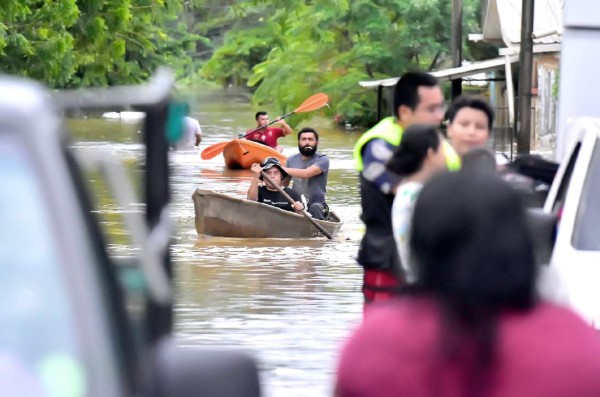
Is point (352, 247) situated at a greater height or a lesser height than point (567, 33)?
lesser

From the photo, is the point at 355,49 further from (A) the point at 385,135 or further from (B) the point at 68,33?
(A) the point at 385,135

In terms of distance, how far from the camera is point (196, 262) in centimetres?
1582

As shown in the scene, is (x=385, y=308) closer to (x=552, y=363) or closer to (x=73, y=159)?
(x=552, y=363)

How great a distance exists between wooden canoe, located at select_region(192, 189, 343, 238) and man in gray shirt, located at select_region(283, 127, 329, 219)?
0.28 metres

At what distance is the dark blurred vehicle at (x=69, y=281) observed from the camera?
8.38 ft

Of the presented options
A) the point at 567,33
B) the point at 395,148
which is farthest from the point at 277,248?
the point at 395,148

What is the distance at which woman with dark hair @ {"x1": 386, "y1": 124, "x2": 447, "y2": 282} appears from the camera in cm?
624

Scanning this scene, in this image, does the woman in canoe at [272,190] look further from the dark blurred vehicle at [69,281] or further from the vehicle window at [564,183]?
the dark blurred vehicle at [69,281]

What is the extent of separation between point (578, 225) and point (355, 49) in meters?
45.9

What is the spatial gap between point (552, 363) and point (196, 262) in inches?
512

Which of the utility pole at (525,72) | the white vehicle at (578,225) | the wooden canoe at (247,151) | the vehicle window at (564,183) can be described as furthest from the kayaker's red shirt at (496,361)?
the wooden canoe at (247,151)

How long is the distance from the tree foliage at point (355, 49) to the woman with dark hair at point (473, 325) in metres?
43.9

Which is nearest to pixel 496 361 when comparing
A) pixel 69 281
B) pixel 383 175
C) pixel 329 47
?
pixel 69 281

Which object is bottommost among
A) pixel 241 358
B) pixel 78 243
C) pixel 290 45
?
pixel 290 45
